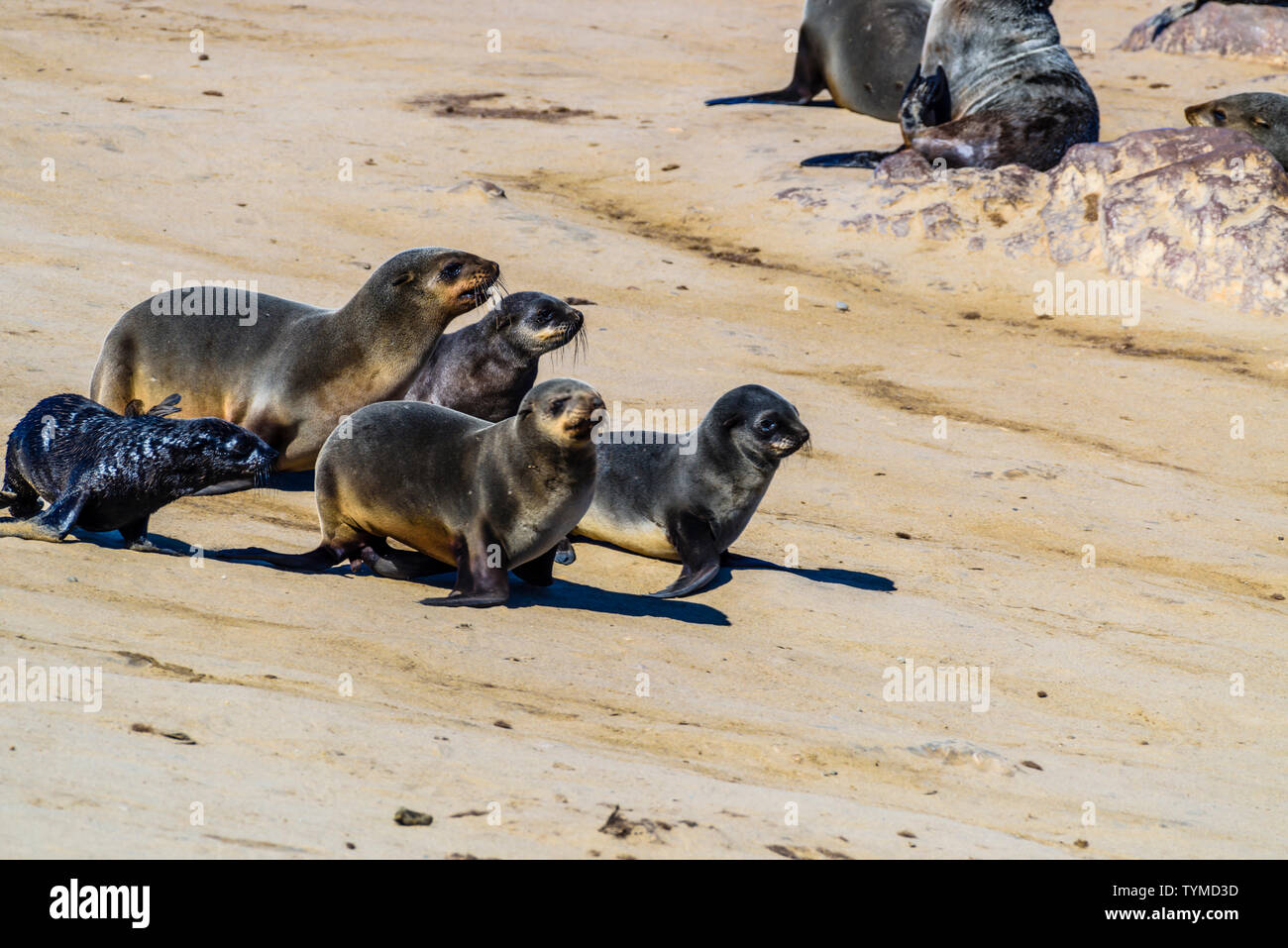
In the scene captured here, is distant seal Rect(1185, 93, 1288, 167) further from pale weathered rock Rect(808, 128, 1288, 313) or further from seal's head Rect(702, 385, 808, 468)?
seal's head Rect(702, 385, 808, 468)

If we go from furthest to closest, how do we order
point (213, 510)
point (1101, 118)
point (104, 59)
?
1. point (104, 59)
2. point (1101, 118)
3. point (213, 510)

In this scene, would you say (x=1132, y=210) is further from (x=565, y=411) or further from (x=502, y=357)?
(x=565, y=411)

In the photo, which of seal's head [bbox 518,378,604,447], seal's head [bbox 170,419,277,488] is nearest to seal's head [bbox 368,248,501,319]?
seal's head [bbox 170,419,277,488]

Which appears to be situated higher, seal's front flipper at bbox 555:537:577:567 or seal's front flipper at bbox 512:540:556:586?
seal's front flipper at bbox 512:540:556:586

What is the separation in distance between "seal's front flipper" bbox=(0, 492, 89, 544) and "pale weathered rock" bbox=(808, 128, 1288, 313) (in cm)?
763

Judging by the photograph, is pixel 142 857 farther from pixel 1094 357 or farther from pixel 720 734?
pixel 1094 357

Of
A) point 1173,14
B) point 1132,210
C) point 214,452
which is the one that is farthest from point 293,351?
point 1173,14

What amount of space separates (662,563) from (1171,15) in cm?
1278

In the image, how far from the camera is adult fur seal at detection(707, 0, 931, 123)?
13977mm

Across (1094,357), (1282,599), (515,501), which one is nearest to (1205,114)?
(1094,357)

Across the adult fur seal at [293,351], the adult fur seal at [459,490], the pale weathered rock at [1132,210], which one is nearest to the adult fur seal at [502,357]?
the adult fur seal at [293,351]

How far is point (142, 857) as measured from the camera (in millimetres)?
2734

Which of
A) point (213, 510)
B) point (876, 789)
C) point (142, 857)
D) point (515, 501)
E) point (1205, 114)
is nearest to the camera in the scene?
point (142, 857)
